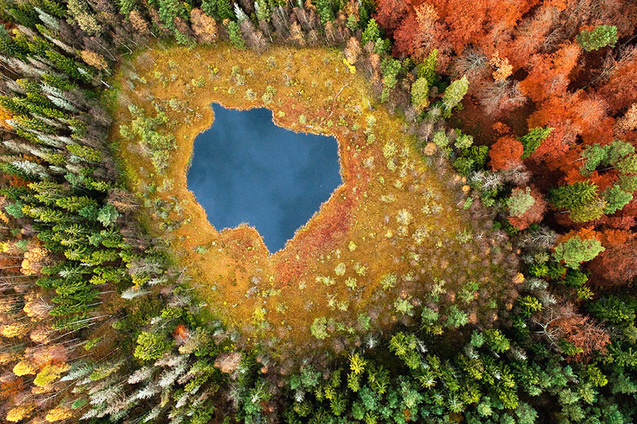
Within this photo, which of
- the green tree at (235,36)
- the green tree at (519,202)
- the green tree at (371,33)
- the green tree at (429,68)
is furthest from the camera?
the green tree at (235,36)

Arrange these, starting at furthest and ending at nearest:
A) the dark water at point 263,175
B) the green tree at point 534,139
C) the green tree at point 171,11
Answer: the dark water at point 263,175
the green tree at point 171,11
the green tree at point 534,139

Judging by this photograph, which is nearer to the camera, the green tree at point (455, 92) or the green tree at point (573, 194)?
the green tree at point (573, 194)

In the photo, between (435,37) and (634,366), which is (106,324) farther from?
(634,366)

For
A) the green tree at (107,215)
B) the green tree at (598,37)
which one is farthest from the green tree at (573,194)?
the green tree at (107,215)

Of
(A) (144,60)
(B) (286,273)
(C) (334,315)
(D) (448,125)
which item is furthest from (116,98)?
(D) (448,125)

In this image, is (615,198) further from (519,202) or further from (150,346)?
(150,346)

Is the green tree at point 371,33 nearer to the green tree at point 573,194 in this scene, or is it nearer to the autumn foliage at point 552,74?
the autumn foliage at point 552,74
